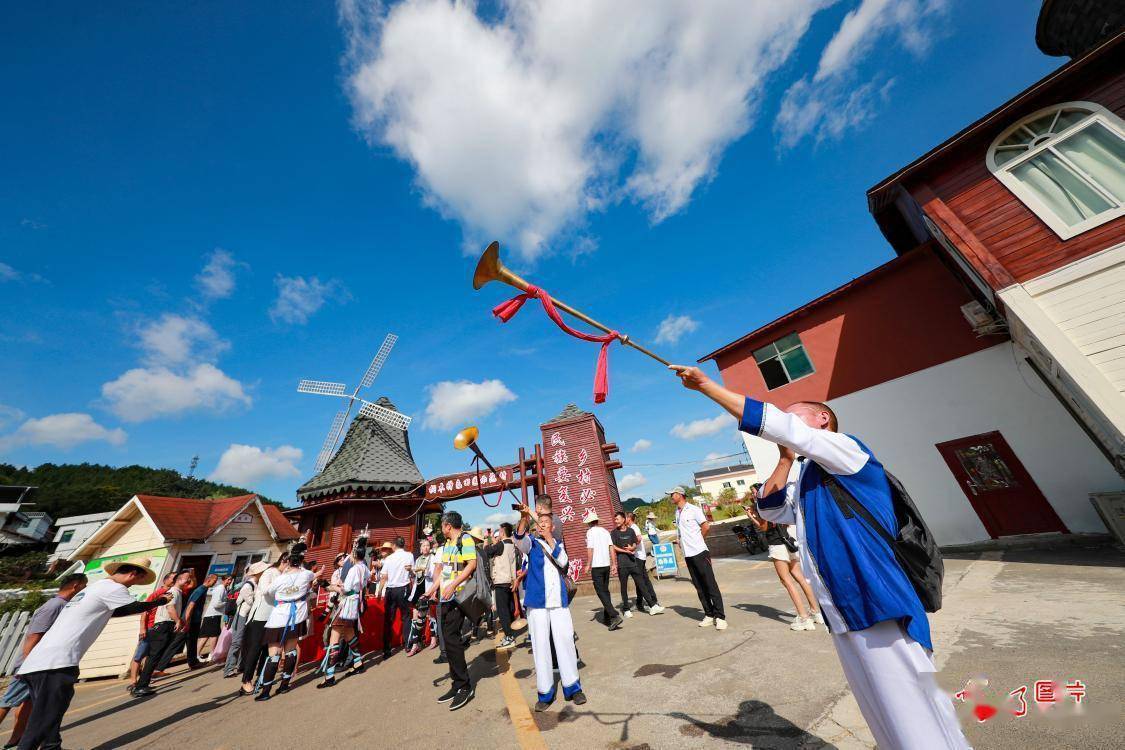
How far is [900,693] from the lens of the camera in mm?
1615

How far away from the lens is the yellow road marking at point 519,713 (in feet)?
10.3

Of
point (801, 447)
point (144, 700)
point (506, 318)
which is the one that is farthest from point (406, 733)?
point (144, 700)

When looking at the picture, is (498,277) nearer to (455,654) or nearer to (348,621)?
(455,654)

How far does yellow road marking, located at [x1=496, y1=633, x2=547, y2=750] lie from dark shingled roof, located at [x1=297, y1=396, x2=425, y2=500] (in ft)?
42.2

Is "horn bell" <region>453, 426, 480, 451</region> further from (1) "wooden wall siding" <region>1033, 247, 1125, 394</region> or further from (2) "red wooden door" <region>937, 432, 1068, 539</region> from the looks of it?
(2) "red wooden door" <region>937, 432, 1068, 539</region>

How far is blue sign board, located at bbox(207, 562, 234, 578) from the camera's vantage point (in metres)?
12.9

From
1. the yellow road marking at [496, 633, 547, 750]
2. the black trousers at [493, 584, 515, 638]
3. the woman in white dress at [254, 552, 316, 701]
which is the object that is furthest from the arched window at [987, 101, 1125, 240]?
the woman in white dress at [254, 552, 316, 701]

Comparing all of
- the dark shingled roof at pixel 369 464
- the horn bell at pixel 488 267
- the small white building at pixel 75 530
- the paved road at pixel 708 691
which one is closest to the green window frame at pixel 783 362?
the paved road at pixel 708 691

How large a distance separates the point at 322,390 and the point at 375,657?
21.4 meters

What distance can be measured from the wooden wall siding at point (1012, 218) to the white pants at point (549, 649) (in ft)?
33.1

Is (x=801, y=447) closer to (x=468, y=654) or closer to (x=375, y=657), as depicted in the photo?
(x=468, y=654)

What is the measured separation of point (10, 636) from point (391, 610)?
9969mm

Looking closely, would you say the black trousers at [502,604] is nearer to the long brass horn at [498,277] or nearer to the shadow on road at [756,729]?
the shadow on road at [756,729]

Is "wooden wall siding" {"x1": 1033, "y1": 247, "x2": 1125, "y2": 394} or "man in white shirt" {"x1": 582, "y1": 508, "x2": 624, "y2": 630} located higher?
"wooden wall siding" {"x1": 1033, "y1": 247, "x2": 1125, "y2": 394}
